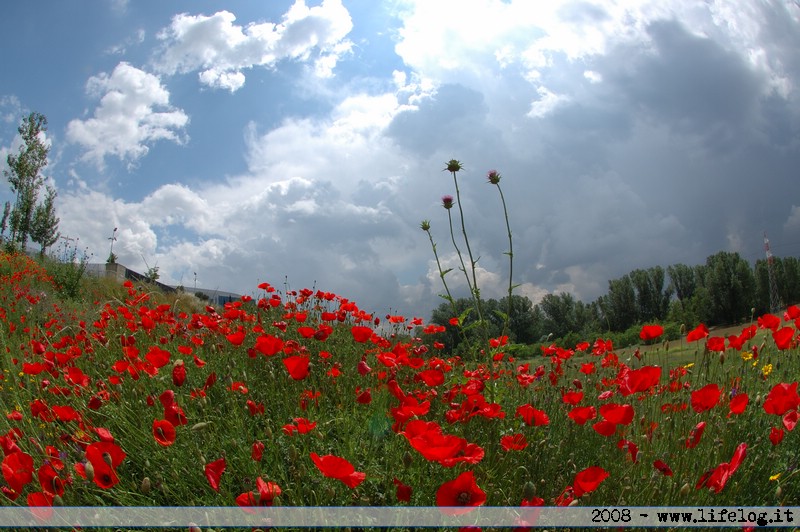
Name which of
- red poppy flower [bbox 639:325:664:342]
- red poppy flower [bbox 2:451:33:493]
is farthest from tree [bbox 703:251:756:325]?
red poppy flower [bbox 2:451:33:493]

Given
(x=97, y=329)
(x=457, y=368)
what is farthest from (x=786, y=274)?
(x=97, y=329)

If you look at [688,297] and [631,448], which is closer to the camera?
[631,448]

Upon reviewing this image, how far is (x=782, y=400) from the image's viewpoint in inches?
73.9

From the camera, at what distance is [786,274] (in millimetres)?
28328

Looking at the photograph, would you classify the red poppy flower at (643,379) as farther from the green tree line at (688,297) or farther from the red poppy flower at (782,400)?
the green tree line at (688,297)

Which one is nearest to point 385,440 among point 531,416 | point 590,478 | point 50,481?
point 531,416

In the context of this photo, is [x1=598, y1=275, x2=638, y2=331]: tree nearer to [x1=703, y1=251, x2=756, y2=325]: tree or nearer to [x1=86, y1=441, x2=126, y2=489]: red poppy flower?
[x1=703, y1=251, x2=756, y2=325]: tree

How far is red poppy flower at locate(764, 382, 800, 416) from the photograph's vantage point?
73.7 inches

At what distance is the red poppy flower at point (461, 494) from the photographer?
1.34 m

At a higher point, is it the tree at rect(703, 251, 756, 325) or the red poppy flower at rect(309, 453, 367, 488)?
the tree at rect(703, 251, 756, 325)

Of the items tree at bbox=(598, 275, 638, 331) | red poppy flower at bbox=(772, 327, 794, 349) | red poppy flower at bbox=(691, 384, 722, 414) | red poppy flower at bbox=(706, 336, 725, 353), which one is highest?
tree at bbox=(598, 275, 638, 331)

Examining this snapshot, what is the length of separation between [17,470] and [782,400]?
99.5 inches

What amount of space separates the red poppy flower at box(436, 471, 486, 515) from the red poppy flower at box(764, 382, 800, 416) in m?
1.21

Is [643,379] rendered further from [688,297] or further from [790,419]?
[688,297]
